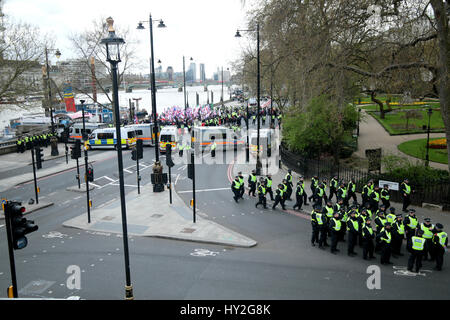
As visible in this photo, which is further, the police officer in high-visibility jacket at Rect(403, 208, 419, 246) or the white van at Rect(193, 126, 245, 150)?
the white van at Rect(193, 126, 245, 150)

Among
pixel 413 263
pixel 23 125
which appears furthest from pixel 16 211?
pixel 23 125

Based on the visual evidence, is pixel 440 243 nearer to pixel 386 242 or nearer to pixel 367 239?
pixel 386 242

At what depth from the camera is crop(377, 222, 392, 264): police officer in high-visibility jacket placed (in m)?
12.0

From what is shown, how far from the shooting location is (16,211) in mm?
8359

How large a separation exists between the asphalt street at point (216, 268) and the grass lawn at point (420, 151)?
1454 cm

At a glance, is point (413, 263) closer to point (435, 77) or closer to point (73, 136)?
point (435, 77)

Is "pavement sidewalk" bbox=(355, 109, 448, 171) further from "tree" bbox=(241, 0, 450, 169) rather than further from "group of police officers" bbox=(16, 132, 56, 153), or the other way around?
"group of police officers" bbox=(16, 132, 56, 153)

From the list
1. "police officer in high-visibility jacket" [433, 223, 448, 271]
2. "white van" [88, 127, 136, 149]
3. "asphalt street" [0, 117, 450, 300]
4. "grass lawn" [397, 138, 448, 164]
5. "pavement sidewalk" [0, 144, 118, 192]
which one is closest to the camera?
"asphalt street" [0, 117, 450, 300]

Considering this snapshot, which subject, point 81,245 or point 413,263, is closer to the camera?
point 413,263

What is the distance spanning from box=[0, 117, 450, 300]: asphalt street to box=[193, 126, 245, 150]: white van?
17300mm

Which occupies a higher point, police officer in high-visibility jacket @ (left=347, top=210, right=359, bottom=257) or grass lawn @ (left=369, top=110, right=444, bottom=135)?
grass lawn @ (left=369, top=110, right=444, bottom=135)

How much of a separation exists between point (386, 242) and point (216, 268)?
17.0ft

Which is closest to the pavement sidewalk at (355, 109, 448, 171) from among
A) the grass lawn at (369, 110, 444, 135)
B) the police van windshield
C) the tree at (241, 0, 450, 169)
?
the grass lawn at (369, 110, 444, 135)
